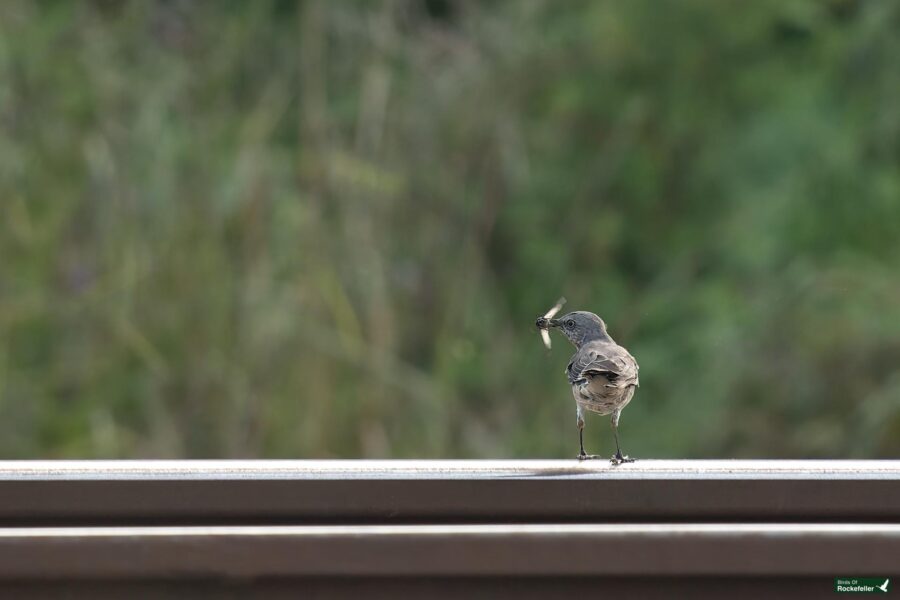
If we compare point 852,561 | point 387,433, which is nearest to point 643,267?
point 387,433

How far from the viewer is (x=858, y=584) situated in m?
0.78

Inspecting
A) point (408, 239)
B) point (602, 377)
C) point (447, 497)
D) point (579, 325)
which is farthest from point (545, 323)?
point (408, 239)

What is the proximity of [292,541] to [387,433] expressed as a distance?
1.23 m

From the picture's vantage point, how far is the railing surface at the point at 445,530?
2.55ft

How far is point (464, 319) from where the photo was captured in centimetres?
215

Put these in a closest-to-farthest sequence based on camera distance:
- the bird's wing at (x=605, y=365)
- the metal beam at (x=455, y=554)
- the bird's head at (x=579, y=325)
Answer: the metal beam at (x=455, y=554) < the bird's wing at (x=605, y=365) < the bird's head at (x=579, y=325)

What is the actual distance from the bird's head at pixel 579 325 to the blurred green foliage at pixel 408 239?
80 cm

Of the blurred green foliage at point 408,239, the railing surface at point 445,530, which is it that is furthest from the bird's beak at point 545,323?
the blurred green foliage at point 408,239

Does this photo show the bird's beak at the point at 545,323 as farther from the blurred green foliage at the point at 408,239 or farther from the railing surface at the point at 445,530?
the blurred green foliage at the point at 408,239

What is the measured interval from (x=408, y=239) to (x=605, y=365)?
115cm

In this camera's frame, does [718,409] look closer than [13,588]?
No

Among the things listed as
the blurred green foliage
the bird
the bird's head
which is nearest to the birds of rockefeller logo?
the bird

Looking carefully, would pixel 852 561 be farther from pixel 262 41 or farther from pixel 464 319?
pixel 262 41

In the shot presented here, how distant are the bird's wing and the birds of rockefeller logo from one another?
347 mm
